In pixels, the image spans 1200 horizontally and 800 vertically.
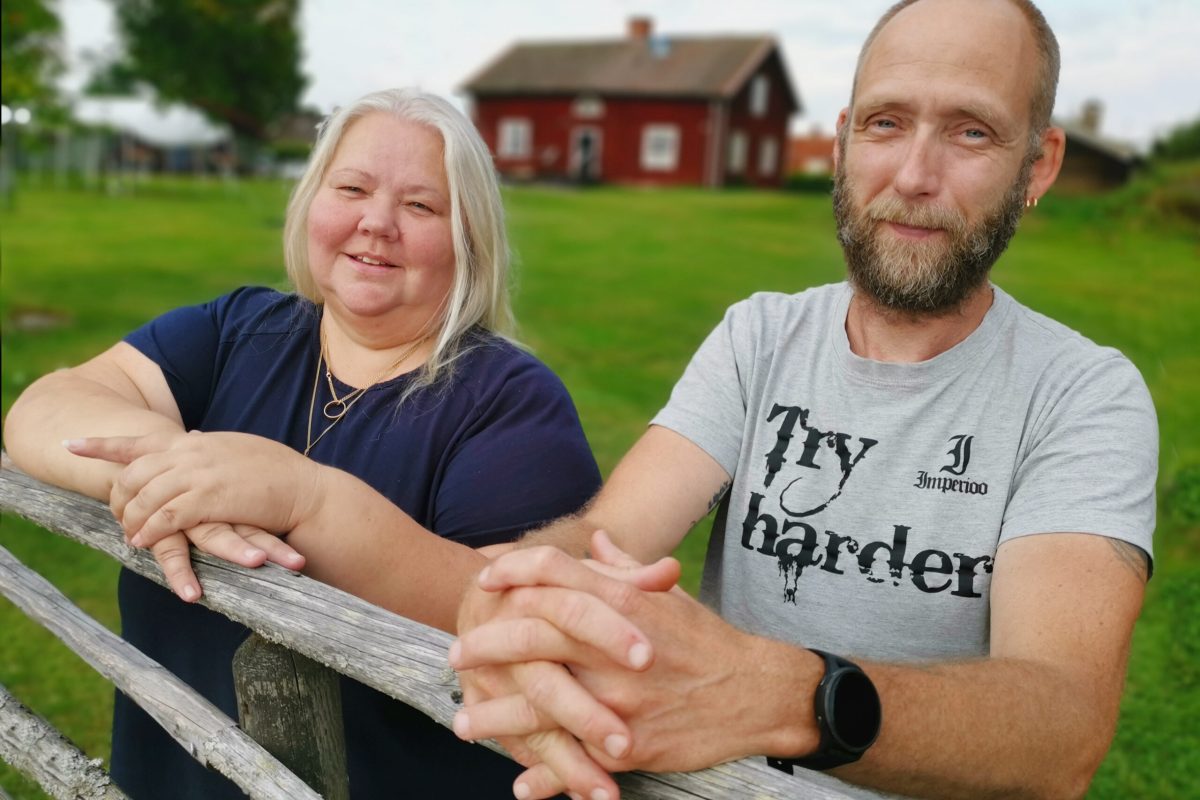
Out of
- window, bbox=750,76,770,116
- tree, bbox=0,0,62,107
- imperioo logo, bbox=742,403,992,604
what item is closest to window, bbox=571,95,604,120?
window, bbox=750,76,770,116

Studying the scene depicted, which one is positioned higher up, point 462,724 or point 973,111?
point 973,111

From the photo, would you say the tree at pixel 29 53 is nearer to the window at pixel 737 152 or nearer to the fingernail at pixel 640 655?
the fingernail at pixel 640 655

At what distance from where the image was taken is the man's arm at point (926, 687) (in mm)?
1437

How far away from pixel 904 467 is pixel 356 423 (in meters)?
1.17

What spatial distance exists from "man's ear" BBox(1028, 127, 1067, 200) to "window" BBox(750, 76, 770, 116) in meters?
39.3

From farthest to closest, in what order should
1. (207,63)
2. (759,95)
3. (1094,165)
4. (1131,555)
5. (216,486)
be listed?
(207,63), (759,95), (1094,165), (216,486), (1131,555)

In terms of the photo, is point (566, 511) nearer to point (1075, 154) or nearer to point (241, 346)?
point (241, 346)

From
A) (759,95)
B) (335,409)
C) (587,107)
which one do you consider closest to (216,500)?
(335,409)

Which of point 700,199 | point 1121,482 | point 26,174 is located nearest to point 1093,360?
Answer: point 1121,482

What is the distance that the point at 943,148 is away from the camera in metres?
2.16

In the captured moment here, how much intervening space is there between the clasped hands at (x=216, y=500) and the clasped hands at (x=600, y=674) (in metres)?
0.59

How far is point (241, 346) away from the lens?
2.63m

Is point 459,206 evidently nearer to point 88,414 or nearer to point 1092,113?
point 88,414

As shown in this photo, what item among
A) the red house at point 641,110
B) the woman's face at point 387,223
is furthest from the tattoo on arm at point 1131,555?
the red house at point 641,110
